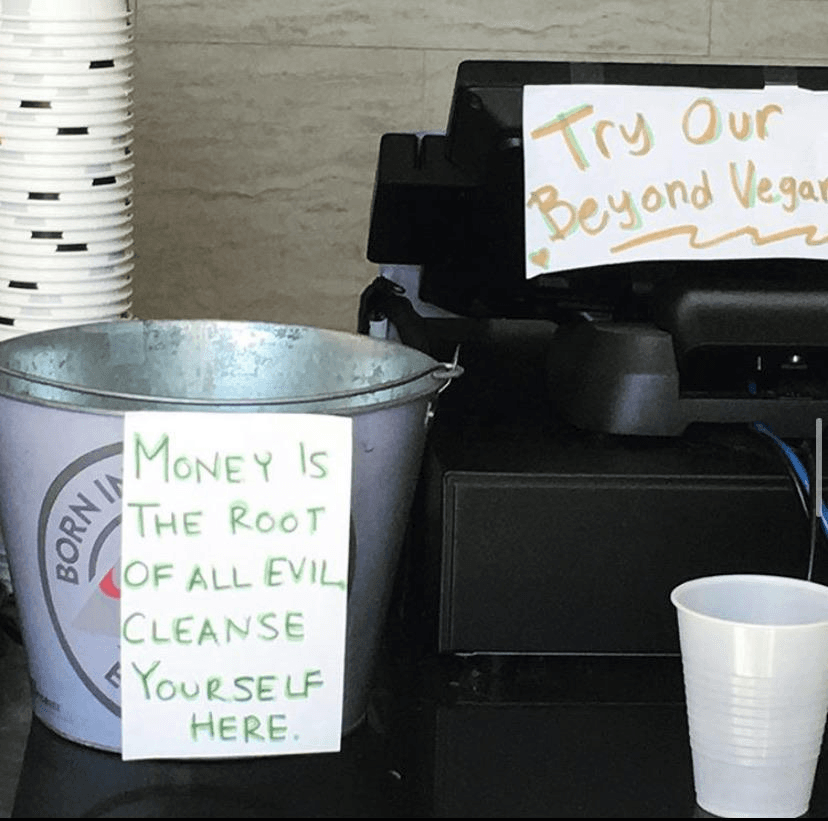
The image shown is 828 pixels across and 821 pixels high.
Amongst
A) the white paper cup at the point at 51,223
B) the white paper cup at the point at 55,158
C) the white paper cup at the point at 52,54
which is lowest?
the white paper cup at the point at 51,223

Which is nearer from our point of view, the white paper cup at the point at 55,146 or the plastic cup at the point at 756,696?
the plastic cup at the point at 756,696

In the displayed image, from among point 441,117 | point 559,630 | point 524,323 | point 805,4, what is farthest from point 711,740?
point 805,4

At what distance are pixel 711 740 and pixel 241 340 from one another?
13.1 inches

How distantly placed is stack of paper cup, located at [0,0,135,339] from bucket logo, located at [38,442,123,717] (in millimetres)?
261

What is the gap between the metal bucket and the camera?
2.27 ft

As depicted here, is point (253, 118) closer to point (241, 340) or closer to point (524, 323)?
point (524, 323)

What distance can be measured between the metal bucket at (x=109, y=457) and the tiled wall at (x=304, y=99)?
104cm

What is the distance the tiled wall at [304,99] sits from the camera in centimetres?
→ 183

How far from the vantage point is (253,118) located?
185 cm

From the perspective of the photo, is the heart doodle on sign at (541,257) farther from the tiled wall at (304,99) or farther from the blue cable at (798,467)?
the tiled wall at (304,99)

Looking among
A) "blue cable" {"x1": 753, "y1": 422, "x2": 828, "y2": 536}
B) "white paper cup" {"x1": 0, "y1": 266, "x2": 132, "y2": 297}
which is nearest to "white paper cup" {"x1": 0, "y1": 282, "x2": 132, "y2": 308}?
"white paper cup" {"x1": 0, "y1": 266, "x2": 132, "y2": 297}

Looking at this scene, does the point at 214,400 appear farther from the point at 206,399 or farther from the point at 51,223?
the point at 51,223

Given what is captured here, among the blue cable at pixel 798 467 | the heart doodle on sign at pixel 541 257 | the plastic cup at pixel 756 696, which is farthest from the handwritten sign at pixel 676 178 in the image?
the plastic cup at pixel 756 696

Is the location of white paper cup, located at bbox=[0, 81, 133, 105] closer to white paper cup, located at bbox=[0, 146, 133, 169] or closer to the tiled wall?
white paper cup, located at bbox=[0, 146, 133, 169]
